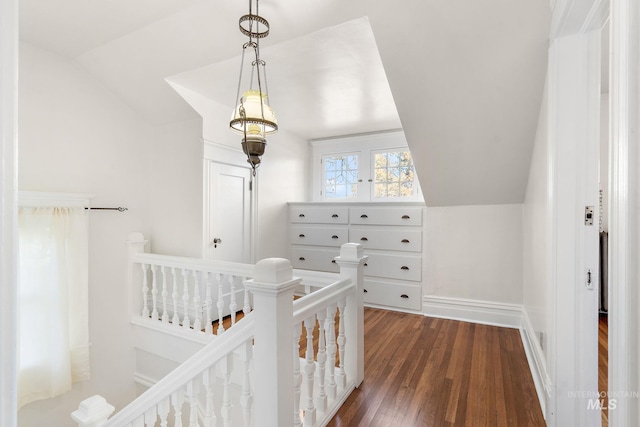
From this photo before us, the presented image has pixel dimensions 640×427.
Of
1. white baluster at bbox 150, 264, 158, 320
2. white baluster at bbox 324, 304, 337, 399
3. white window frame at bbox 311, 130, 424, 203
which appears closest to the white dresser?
white window frame at bbox 311, 130, 424, 203

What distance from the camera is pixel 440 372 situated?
2117mm

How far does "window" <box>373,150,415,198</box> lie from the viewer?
3904 millimetres

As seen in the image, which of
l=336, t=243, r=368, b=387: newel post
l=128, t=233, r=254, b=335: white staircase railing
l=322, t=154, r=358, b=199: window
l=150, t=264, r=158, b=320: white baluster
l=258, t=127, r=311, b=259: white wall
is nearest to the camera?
l=336, t=243, r=368, b=387: newel post

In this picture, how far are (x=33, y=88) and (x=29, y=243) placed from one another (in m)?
1.17

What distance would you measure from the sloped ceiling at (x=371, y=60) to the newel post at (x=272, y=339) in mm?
1449

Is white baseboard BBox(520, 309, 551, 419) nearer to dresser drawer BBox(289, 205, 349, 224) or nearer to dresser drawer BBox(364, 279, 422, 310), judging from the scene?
dresser drawer BBox(364, 279, 422, 310)

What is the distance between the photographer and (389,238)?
3.50 metres

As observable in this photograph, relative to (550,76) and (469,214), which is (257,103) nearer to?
(550,76)

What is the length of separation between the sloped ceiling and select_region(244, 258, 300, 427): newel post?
4.75ft

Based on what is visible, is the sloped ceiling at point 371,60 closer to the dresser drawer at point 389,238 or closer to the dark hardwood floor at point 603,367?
the dresser drawer at point 389,238

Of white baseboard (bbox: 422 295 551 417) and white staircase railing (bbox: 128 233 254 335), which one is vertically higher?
white staircase railing (bbox: 128 233 254 335)

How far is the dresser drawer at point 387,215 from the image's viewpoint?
11.1 ft

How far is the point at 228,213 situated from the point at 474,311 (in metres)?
2.67

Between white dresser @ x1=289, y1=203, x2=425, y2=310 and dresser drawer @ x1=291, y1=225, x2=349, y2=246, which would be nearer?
white dresser @ x1=289, y1=203, x2=425, y2=310
